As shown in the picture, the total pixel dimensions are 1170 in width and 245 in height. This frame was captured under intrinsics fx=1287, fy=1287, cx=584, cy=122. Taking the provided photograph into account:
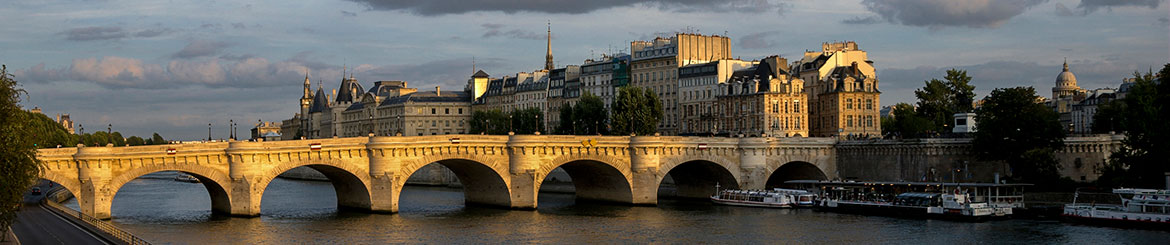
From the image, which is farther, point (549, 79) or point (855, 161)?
point (549, 79)

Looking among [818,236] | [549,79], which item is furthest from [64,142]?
[818,236]

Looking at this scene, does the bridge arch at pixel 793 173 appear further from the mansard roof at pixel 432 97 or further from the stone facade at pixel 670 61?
the mansard roof at pixel 432 97

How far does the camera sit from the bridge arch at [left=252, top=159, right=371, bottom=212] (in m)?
72.6

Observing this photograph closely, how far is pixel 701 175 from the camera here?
9731cm

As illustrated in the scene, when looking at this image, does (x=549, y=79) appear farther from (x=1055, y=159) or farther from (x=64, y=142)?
(x=1055, y=159)

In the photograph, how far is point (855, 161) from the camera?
9562 centimetres

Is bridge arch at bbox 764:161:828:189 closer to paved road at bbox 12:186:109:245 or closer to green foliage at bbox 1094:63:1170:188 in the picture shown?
green foliage at bbox 1094:63:1170:188

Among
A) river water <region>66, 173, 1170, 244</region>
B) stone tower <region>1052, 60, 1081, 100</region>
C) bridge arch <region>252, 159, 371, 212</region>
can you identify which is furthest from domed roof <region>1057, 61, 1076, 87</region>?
bridge arch <region>252, 159, 371, 212</region>

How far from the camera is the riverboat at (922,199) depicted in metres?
74.5

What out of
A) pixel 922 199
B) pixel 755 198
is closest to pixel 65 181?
pixel 755 198

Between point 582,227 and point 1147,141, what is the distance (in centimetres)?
3371

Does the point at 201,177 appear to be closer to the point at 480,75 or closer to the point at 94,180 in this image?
the point at 94,180

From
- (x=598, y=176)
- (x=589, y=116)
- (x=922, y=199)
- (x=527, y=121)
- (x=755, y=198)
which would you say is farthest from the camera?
(x=527, y=121)

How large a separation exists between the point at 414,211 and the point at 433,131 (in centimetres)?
9562
